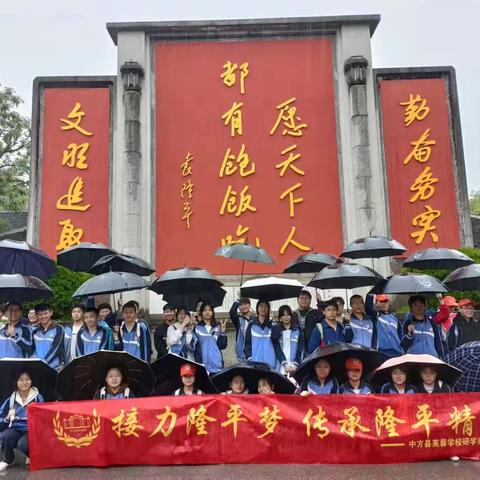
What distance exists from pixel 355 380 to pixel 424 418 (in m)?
0.72

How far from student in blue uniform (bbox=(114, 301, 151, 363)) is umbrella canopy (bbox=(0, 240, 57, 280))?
169 centimetres

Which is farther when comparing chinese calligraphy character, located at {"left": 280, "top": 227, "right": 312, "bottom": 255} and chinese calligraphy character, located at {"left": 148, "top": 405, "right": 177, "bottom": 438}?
chinese calligraphy character, located at {"left": 280, "top": 227, "right": 312, "bottom": 255}

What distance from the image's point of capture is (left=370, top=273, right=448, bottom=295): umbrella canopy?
625cm

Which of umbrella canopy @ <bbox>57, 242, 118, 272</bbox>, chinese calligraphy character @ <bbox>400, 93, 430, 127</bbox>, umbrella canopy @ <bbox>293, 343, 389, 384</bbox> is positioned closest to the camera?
umbrella canopy @ <bbox>293, 343, 389, 384</bbox>

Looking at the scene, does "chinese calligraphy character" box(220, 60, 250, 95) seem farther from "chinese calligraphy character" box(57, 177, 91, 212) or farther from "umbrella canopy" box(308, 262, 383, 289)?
"umbrella canopy" box(308, 262, 383, 289)

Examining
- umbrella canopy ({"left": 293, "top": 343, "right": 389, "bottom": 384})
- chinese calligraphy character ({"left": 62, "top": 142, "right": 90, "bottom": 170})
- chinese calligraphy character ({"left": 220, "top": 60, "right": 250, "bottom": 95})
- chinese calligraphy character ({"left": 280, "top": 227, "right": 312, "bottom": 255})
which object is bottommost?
umbrella canopy ({"left": 293, "top": 343, "right": 389, "bottom": 384})

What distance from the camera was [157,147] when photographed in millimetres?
12867

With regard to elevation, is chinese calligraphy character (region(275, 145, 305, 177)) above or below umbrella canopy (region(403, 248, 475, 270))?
above

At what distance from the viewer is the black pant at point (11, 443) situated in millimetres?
4988

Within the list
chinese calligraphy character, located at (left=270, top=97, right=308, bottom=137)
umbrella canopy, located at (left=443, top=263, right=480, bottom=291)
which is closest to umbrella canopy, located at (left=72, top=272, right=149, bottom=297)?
umbrella canopy, located at (left=443, top=263, right=480, bottom=291)

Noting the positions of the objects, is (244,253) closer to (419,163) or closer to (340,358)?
(340,358)

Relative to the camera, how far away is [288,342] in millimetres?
6434

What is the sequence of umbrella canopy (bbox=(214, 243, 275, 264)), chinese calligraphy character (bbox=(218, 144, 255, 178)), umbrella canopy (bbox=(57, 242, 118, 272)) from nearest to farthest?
umbrella canopy (bbox=(214, 243, 275, 264)) → umbrella canopy (bbox=(57, 242, 118, 272)) → chinese calligraphy character (bbox=(218, 144, 255, 178))

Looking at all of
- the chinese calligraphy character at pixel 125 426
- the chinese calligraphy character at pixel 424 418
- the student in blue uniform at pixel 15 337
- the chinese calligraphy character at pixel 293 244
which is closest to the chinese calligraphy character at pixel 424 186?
the chinese calligraphy character at pixel 293 244
